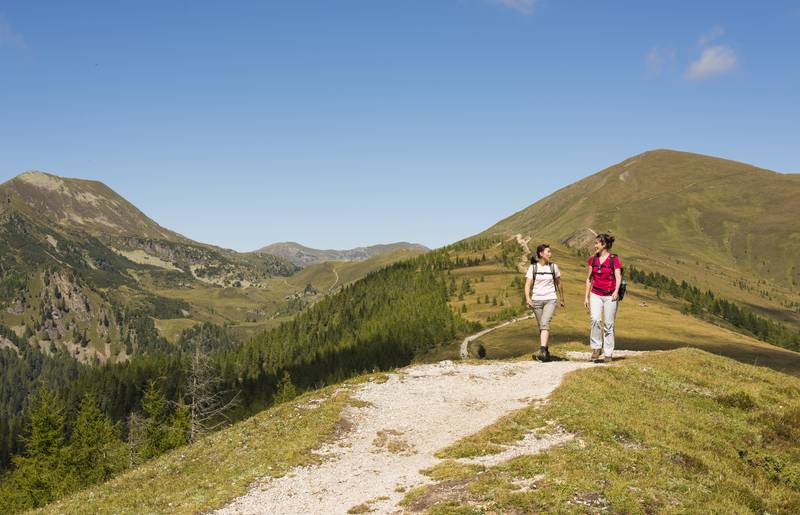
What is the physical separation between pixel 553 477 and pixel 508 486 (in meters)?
1.28

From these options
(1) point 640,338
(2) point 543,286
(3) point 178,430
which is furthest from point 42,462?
(1) point 640,338

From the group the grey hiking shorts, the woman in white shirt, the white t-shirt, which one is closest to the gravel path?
the grey hiking shorts

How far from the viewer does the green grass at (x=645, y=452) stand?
1321 centimetres

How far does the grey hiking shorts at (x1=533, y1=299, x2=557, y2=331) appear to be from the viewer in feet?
83.0

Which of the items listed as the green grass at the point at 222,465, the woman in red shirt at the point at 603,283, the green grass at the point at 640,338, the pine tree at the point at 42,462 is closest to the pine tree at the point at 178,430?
the pine tree at the point at 42,462

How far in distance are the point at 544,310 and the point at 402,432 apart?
947 centimetres

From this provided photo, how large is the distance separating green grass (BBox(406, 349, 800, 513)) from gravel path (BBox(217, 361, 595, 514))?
3.40ft

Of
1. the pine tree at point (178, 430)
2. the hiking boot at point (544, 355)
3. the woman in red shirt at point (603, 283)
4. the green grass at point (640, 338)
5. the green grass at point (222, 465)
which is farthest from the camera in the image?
the green grass at point (640, 338)

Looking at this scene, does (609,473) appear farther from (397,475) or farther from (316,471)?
(316,471)

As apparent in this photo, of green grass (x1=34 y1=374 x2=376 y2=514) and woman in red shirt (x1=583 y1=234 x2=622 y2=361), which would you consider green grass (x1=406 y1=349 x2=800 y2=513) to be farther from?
green grass (x1=34 y1=374 x2=376 y2=514)

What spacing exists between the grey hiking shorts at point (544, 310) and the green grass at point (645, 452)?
2802mm

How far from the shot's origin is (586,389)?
2194cm

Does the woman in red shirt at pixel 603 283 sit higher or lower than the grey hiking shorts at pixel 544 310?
higher

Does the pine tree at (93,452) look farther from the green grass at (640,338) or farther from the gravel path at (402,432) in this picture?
the green grass at (640,338)
